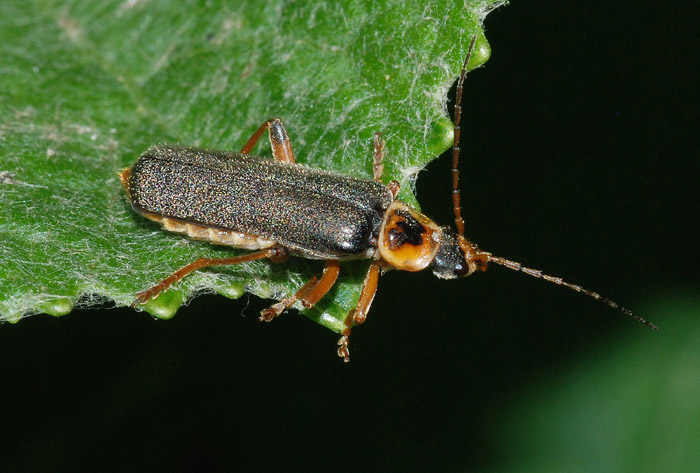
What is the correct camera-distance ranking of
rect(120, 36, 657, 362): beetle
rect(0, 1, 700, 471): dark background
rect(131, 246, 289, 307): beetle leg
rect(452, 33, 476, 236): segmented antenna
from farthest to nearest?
rect(0, 1, 700, 471): dark background
rect(120, 36, 657, 362): beetle
rect(452, 33, 476, 236): segmented antenna
rect(131, 246, 289, 307): beetle leg

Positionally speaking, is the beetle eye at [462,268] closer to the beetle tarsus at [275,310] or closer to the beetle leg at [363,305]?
the beetle leg at [363,305]

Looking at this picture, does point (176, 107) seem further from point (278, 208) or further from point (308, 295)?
point (308, 295)

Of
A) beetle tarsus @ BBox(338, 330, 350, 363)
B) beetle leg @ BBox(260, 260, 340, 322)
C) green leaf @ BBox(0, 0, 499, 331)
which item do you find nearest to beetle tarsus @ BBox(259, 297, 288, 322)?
Result: beetle leg @ BBox(260, 260, 340, 322)

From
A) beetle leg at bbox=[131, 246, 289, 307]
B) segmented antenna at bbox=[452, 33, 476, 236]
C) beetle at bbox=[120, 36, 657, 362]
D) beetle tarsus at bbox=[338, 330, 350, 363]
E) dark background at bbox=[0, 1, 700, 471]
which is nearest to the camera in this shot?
beetle leg at bbox=[131, 246, 289, 307]

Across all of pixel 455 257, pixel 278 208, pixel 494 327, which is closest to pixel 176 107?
pixel 278 208

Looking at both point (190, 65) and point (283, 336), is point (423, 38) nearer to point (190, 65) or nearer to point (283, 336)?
point (190, 65)

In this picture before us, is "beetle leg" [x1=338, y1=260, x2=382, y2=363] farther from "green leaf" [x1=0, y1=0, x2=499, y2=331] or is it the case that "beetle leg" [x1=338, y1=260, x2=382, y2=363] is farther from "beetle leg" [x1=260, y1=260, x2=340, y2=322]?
"beetle leg" [x1=260, y1=260, x2=340, y2=322]

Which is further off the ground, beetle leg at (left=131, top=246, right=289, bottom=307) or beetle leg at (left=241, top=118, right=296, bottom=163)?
beetle leg at (left=241, top=118, right=296, bottom=163)
